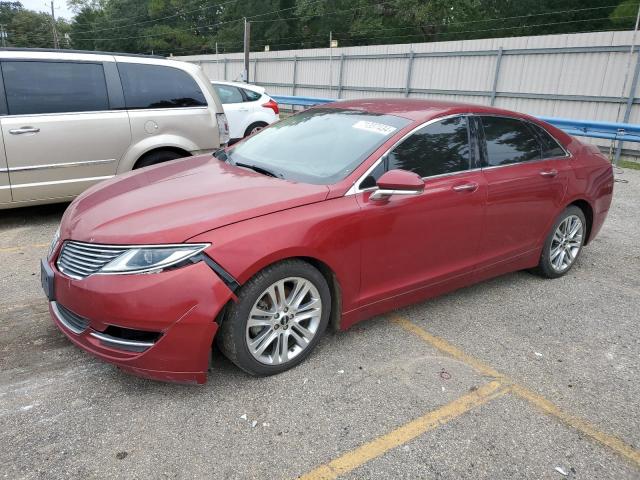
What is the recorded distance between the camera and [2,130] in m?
5.20

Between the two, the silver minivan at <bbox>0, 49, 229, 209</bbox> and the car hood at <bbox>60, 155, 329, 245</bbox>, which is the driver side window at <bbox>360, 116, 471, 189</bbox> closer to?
→ the car hood at <bbox>60, 155, 329, 245</bbox>

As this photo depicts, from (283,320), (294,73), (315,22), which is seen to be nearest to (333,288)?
(283,320)

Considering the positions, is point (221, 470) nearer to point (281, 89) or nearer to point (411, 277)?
point (411, 277)

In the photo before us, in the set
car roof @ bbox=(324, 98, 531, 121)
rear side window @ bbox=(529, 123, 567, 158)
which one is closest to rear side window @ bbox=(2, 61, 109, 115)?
car roof @ bbox=(324, 98, 531, 121)

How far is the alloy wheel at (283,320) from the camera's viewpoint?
295cm

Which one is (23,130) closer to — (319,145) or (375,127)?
(319,145)

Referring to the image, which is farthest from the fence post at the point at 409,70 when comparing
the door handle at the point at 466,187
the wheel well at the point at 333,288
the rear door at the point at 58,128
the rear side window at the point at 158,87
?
the wheel well at the point at 333,288

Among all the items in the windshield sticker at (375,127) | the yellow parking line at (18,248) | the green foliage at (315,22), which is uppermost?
the green foliage at (315,22)

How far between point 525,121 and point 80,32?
81779mm

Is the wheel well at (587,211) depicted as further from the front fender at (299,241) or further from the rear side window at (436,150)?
the front fender at (299,241)

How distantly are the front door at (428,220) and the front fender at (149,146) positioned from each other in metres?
3.52

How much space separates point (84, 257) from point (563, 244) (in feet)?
13.3

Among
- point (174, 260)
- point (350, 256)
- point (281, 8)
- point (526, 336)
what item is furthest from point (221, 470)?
point (281, 8)

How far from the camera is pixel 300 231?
296cm
